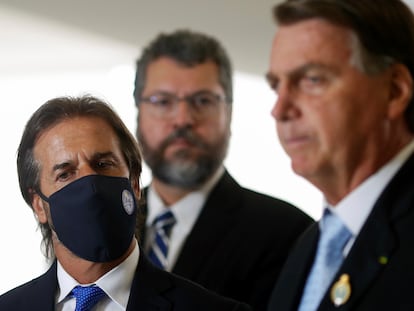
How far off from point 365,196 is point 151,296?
0.76 meters

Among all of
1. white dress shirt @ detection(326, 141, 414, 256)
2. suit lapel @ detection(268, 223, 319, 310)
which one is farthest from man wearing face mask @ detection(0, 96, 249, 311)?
white dress shirt @ detection(326, 141, 414, 256)

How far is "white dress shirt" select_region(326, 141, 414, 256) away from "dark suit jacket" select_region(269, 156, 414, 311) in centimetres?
2

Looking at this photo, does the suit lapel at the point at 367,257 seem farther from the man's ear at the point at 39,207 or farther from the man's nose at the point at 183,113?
the man's nose at the point at 183,113

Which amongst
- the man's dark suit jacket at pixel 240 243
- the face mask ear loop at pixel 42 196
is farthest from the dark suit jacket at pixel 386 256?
the man's dark suit jacket at pixel 240 243

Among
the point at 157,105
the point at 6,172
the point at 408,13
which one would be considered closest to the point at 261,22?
the point at 6,172

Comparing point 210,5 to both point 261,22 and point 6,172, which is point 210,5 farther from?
point 6,172

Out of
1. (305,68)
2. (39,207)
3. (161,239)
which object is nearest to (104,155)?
(39,207)

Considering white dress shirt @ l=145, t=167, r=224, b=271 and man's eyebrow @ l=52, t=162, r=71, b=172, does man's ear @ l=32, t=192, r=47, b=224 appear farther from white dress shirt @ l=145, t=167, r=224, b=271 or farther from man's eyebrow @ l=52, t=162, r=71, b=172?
white dress shirt @ l=145, t=167, r=224, b=271

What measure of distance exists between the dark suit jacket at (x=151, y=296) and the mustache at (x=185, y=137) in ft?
3.53

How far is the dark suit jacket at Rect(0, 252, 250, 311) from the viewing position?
2.50 metres

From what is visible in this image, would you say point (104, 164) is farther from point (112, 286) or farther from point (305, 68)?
point (305, 68)

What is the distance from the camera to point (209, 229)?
3414 millimetres

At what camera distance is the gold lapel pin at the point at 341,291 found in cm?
190

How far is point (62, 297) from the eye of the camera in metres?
2.55
